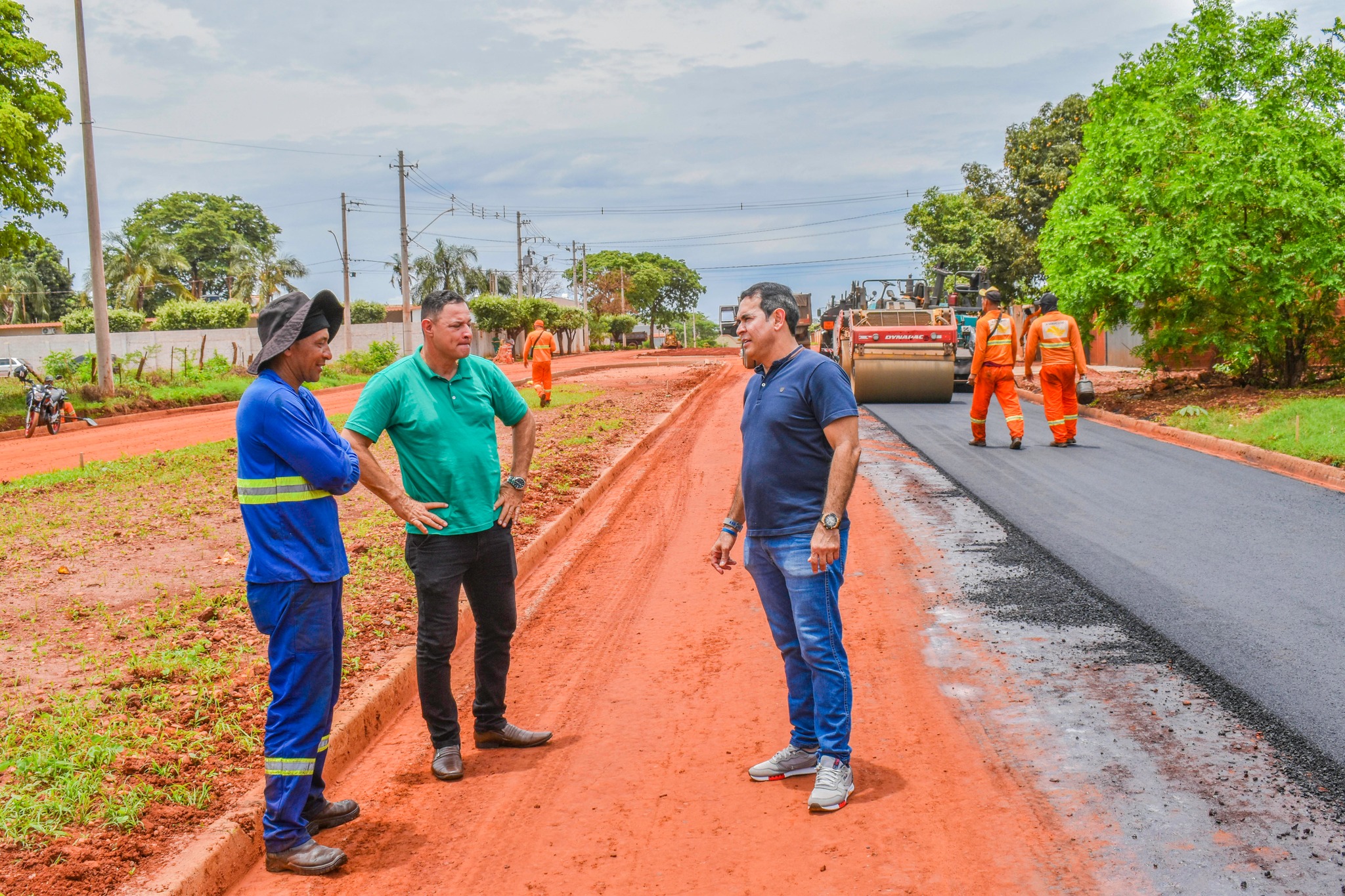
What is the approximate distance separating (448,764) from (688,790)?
1.05m

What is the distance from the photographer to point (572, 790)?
14.0ft

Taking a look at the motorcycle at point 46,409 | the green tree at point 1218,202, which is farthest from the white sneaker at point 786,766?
the motorcycle at point 46,409

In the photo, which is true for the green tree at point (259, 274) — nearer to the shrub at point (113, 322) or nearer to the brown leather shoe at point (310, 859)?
the shrub at point (113, 322)

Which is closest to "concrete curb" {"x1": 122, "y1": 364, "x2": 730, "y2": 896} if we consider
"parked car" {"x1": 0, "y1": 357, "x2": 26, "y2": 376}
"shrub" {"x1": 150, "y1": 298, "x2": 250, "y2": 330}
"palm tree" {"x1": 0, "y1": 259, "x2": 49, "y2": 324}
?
"parked car" {"x1": 0, "y1": 357, "x2": 26, "y2": 376}

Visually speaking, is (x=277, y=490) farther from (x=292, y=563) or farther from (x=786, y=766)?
(x=786, y=766)

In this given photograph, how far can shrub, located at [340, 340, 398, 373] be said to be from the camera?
38375 mm

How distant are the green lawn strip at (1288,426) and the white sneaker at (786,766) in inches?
354

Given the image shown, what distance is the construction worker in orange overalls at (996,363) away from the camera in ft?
42.7

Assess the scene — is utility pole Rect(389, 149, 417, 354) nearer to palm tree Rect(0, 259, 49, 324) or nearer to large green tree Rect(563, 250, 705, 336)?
palm tree Rect(0, 259, 49, 324)

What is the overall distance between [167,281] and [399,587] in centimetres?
5578

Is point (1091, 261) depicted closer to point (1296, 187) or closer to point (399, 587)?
point (1296, 187)

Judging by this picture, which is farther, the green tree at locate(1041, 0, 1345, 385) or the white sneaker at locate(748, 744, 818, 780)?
the green tree at locate(1041, 0, 1345, 385)

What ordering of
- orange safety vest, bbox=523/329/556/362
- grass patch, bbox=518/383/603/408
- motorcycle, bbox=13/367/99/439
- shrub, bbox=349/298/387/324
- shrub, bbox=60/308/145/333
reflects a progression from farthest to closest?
shrub, bbox=349/298/387/324 < shrub, bbox=60/308/145/333 < grass patch, bbox=518/383/603/408 < orange safety vest, bbox=523/329/556/362 < motorcycle, bbox=13/367/99/439

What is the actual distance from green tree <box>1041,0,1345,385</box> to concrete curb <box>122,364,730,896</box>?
1340 cm
